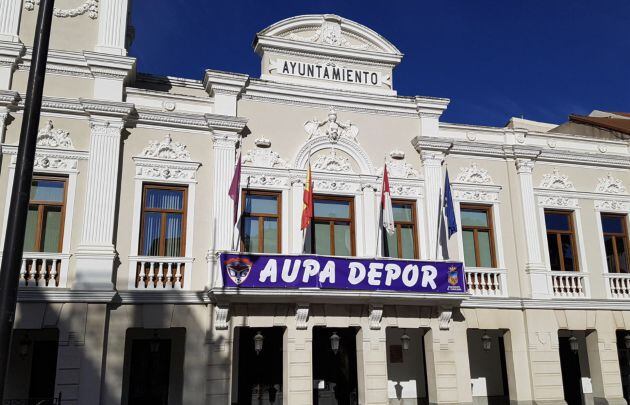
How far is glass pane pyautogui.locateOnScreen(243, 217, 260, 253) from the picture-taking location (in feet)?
46.8

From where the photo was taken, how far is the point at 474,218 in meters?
16.3

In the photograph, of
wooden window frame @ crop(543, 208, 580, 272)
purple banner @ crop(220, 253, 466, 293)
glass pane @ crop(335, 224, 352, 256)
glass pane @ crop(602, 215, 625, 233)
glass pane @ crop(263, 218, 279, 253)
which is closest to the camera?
purple banner @ crop(220, 253, 466, 293)

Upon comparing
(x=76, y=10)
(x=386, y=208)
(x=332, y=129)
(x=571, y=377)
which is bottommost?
(x=571, y=377)

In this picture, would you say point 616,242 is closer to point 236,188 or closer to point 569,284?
point 569,284

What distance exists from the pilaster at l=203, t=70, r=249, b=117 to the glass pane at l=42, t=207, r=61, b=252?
429 centimetres

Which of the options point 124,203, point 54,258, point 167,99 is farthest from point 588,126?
point 54,258

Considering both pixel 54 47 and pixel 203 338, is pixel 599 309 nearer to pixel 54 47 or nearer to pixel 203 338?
pixel 203 338

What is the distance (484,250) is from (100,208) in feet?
31.8

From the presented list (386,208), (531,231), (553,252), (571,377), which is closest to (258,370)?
(386,208)

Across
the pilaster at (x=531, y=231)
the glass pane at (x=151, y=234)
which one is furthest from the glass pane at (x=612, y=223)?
the glass pane at (x=151, y=234)

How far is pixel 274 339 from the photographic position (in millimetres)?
15414

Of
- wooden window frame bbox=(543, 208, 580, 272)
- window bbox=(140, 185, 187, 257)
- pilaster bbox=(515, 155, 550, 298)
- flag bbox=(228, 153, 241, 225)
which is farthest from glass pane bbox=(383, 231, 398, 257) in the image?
window bbox=(140, 185, 187, 257)

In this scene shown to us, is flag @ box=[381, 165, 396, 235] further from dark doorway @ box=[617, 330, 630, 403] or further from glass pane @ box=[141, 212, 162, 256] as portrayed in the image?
dark doorway @ box=[617, 330, 630, 403]

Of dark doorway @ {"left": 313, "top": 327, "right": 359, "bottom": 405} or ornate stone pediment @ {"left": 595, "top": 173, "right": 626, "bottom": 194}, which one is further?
ornate stone pediment @ {"left": 595, "top": 173, "right": 626, "bottom": 194}
